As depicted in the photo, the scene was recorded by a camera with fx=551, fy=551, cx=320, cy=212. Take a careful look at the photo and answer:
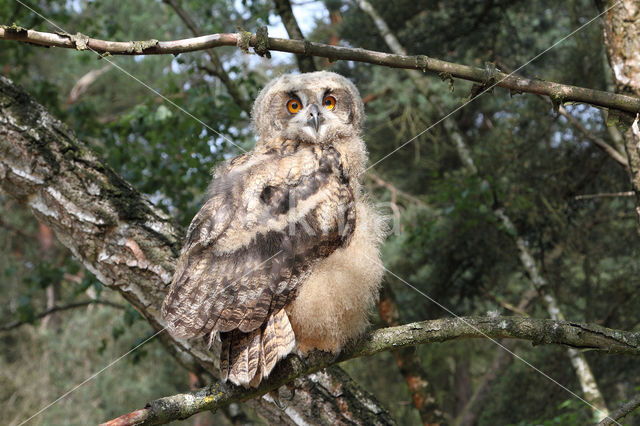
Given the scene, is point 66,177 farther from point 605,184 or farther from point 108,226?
point 605,184

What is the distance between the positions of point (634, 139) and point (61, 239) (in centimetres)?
324

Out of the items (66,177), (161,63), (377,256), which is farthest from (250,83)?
(161,63)

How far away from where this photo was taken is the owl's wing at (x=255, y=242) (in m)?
2.30

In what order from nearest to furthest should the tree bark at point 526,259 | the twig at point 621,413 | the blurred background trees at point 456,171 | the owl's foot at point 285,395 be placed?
the twig at point 621,413, the owl's foot at point 285,395, the tree bark at point 526,259, the blurred background trees at point 456,171

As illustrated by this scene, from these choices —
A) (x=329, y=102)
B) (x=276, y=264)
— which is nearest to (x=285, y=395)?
(x=276, y=264)

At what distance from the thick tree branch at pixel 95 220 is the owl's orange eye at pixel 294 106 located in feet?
3.33

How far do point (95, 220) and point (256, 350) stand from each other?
148 cm

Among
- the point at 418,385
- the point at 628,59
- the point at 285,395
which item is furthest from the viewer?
the point at 418,385

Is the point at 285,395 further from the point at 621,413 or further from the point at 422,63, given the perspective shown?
the point at 422,63

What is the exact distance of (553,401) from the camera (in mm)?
5949

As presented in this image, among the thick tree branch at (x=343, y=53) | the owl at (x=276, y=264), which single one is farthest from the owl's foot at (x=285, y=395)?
the thick tree branch at (x=343, y=53)

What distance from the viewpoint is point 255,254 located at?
7.85 feet

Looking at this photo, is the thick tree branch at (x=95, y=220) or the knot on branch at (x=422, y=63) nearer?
the knot on branch at (x=422, y=63)

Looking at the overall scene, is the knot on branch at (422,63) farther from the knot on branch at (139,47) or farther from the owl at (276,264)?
the knot on branch at (139,47)
